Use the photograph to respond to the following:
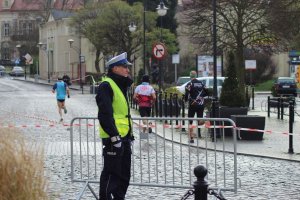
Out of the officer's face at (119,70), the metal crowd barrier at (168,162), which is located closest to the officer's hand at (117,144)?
the officer's face at (119,70)

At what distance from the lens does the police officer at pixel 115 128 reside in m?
7.57

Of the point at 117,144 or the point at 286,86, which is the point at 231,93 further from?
the point at 286,86

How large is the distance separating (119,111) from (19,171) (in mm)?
2224

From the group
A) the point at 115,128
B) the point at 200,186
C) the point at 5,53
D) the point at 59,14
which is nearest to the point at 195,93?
the point at 115,128

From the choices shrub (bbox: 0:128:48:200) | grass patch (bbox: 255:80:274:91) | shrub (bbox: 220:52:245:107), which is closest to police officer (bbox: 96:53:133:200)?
shrub (bbox: 0:128:48:200)

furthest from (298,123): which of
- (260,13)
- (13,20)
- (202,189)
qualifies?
(13,20)

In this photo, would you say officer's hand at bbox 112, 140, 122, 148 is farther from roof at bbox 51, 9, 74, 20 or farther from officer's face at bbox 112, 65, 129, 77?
roof at bbox 51, 9, 74, 20

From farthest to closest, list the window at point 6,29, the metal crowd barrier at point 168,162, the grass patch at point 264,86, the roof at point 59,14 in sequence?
the window at point 6,29, the roof at point 59,14, the grass patch at point 264,86, the metal crowd barrier at point 168,162

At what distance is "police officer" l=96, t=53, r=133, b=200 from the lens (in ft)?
24.8

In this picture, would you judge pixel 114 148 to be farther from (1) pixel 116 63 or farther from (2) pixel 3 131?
(2) pixel 3 131

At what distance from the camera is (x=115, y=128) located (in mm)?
7547

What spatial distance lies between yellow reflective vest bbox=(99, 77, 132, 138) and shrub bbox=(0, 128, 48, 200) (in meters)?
1.67

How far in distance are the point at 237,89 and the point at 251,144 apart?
4.12 metres

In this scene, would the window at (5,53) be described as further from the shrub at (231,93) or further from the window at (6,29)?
the shrub at (231,93)
